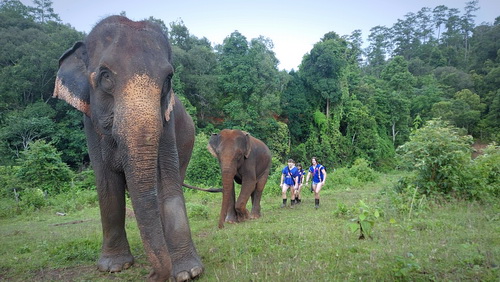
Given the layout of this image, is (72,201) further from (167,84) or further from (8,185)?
(167,84)

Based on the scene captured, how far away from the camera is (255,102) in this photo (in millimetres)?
32875

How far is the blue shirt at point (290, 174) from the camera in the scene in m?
12.8

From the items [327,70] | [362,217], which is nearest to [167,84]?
[362,217]

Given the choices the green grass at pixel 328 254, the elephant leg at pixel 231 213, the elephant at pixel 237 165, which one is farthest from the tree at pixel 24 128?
the elephant leg at pixel 231 213

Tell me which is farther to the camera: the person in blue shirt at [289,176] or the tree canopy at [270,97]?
the tree canopy at [270,97]

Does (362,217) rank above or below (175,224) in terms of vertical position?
below

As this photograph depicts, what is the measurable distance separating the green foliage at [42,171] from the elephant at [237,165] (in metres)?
10.2

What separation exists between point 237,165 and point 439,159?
5.26 metres

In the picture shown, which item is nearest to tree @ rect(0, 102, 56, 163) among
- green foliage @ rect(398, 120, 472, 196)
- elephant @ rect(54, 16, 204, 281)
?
elephant @ rect(54, 16, 204, 281)

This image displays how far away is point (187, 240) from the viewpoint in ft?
13.6

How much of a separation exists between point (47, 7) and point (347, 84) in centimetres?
3996

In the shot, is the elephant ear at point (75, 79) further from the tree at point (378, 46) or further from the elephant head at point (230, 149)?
the tree at point (378, 46)

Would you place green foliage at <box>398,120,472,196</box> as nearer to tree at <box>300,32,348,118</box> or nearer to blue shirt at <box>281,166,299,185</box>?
blue shirt at <box>281,166,299,185</box>

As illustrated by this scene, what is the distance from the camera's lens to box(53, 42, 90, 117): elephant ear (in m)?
4.05
